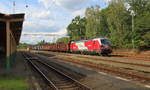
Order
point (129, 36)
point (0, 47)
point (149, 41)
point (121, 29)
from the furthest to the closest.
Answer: point (121, 29) < point (129, 36) < point (149, 41) < point (0, 47)

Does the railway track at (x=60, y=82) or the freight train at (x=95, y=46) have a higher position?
the freight train at (x=95, y=46)

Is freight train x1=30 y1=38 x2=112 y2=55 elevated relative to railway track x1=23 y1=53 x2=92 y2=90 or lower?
elevated

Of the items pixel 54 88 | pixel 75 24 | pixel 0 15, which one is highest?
pixel 75 24

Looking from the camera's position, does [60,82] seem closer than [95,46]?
Yes

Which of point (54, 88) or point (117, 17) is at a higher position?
point (117, 17)

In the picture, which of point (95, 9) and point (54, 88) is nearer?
point (54, 88)

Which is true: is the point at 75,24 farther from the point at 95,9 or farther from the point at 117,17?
the point at 117,17

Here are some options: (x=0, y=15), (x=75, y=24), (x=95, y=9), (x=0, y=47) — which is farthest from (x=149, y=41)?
(x=75, y=24)

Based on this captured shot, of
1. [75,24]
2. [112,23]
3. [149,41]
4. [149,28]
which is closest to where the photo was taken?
[149,41]

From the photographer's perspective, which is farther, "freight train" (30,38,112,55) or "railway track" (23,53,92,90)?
"freight train" (30,38,112,55)

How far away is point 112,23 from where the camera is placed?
53188mm

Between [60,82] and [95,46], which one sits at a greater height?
[95,46]

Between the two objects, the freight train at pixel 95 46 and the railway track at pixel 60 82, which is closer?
the railway track at pixel 60 82

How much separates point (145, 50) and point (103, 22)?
3783 centimetres
